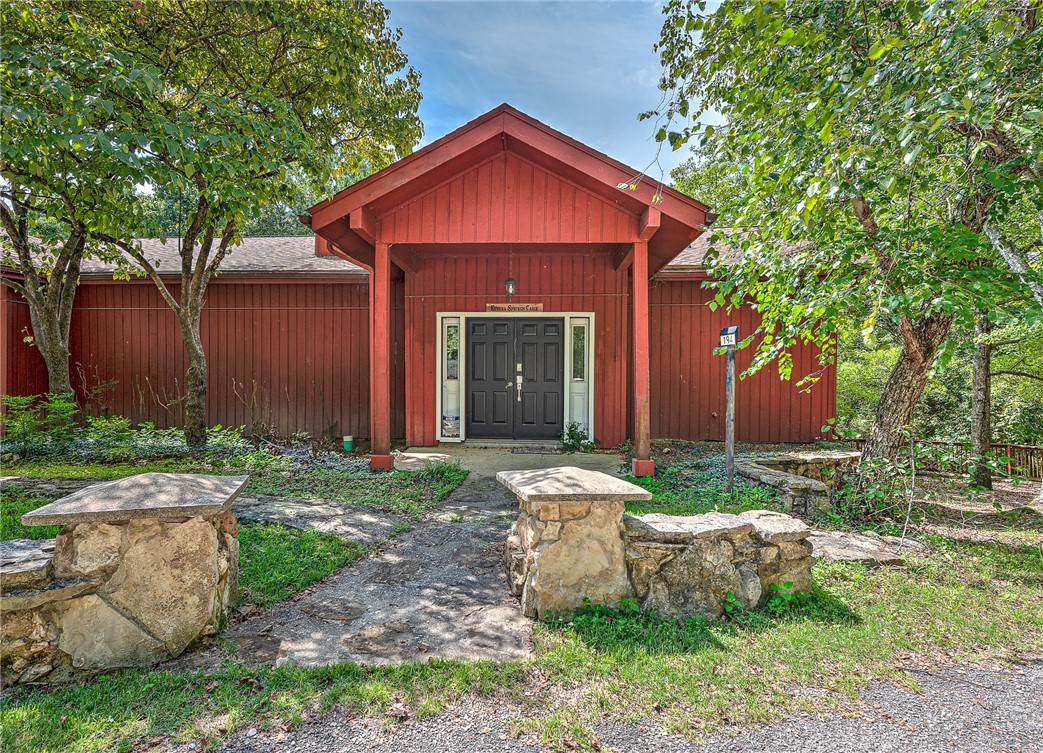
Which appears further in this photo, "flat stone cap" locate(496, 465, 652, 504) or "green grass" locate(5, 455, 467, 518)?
"green grass" locate(5, 455, 467, 518)

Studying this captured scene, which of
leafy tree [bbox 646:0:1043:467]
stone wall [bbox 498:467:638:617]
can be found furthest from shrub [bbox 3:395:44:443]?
leafy tree [bbox 646:0:1043:467]

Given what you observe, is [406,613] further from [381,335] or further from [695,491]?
[381,335]

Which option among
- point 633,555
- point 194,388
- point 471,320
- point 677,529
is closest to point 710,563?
point 677,529

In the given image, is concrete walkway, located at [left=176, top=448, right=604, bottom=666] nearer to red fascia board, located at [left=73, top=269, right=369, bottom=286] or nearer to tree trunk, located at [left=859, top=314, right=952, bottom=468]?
tree trunk, located at [left=859, top=314, right=952, bottom=468]

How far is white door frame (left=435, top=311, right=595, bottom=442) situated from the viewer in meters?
7.24

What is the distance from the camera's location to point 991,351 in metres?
7.29

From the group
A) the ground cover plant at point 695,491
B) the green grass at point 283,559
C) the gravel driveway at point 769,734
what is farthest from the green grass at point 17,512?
the ground cover plant at point 695,491

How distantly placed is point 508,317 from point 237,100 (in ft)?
13.3

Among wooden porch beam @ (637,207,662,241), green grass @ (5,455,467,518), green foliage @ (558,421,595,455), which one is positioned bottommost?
green grass @ (5,455,467,518)

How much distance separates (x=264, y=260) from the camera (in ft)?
27.8

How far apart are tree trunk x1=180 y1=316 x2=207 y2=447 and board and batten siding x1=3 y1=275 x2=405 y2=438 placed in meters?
1.60

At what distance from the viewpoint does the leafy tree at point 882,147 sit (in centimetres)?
246

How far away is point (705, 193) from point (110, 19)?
26.1 ft

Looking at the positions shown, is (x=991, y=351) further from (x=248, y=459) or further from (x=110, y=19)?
(x=110, y=19)
